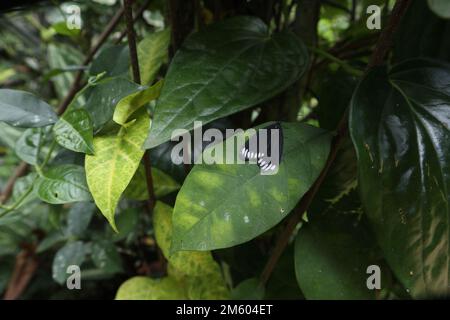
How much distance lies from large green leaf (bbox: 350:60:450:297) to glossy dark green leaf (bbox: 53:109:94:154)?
0.25 m

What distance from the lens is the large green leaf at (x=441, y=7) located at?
28cm

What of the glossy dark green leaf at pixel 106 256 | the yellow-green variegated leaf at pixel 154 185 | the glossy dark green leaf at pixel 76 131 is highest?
the glossy dark green leaf at pixel 76 131

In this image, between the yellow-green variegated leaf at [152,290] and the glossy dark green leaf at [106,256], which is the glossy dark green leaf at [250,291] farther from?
the glossy dark green leaf at [106,256]

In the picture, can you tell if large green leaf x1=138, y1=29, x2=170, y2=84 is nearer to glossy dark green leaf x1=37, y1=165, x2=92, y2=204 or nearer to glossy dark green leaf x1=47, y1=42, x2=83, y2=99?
glossy dark green leaf x1=37, y1=165, x2=92, y2=204

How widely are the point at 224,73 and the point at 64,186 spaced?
0.21 m

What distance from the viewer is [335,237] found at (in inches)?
18.2

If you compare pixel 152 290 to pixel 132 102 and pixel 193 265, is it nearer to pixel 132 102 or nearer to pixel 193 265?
pixel 193 265

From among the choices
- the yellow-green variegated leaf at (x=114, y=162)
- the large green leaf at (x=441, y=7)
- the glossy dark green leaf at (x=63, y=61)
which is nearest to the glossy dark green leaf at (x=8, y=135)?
the glossy dark green leaf at (x=63, y=61)

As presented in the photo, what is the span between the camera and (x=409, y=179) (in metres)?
0.37

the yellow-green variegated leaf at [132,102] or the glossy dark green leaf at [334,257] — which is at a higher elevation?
the yellow-green variegated leaf at [132,102]

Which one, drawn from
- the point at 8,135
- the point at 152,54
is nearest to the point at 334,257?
the point at 152,54

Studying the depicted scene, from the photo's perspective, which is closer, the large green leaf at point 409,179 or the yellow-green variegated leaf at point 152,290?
the large green leaf at point 409,179

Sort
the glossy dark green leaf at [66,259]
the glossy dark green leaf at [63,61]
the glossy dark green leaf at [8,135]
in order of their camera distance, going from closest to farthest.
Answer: the glossy dark green leaf at [66,259] → the glossy dark green leaf at [8,135] → the glossy dark green leaf at [63,61]

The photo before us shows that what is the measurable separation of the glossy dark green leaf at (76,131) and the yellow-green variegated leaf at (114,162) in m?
0.01
